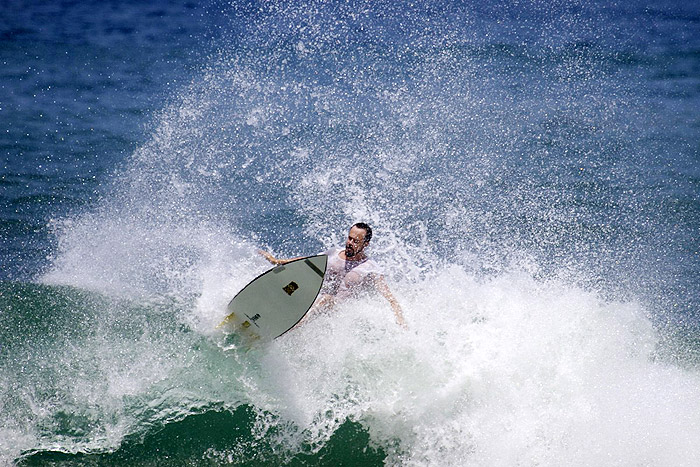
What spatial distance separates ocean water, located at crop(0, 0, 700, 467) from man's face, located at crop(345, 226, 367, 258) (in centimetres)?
58

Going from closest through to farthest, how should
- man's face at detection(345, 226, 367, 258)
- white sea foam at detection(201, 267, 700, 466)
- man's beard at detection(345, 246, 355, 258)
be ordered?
white sea foam at detection(201, 267, 700, 466) < man's face at detection(345, 226, 367, 258) < man's beard at detection(345, 246, 355, 258)

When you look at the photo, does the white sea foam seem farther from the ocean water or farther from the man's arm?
the man's arm

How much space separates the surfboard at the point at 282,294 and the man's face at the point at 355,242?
0.25 m

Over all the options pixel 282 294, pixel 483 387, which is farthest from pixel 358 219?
pixel 483 387

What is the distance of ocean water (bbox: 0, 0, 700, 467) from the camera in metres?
5.71

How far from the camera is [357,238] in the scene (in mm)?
5871

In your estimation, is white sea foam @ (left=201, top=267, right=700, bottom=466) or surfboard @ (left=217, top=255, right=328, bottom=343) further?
surfboard @ (left=217, top=255, right=328, bottom=343)

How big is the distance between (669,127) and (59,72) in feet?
38.8

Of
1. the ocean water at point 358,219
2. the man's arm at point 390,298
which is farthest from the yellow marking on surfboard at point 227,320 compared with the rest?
the man's arm at point 390,298

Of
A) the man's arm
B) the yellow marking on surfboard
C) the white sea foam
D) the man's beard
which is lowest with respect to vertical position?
the white sea foam

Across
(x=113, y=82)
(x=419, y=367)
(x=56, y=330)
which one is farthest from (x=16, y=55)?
(x=419, y=367)

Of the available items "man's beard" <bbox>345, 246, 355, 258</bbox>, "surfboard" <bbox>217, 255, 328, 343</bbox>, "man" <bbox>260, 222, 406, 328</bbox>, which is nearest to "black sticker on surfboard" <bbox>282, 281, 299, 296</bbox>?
"surfboard" <bbox>217, 255, 328, 343</bbox>

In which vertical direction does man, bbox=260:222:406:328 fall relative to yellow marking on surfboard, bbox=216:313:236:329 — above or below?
above

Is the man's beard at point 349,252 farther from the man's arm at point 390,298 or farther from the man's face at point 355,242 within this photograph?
the man's arm at point 390,298
